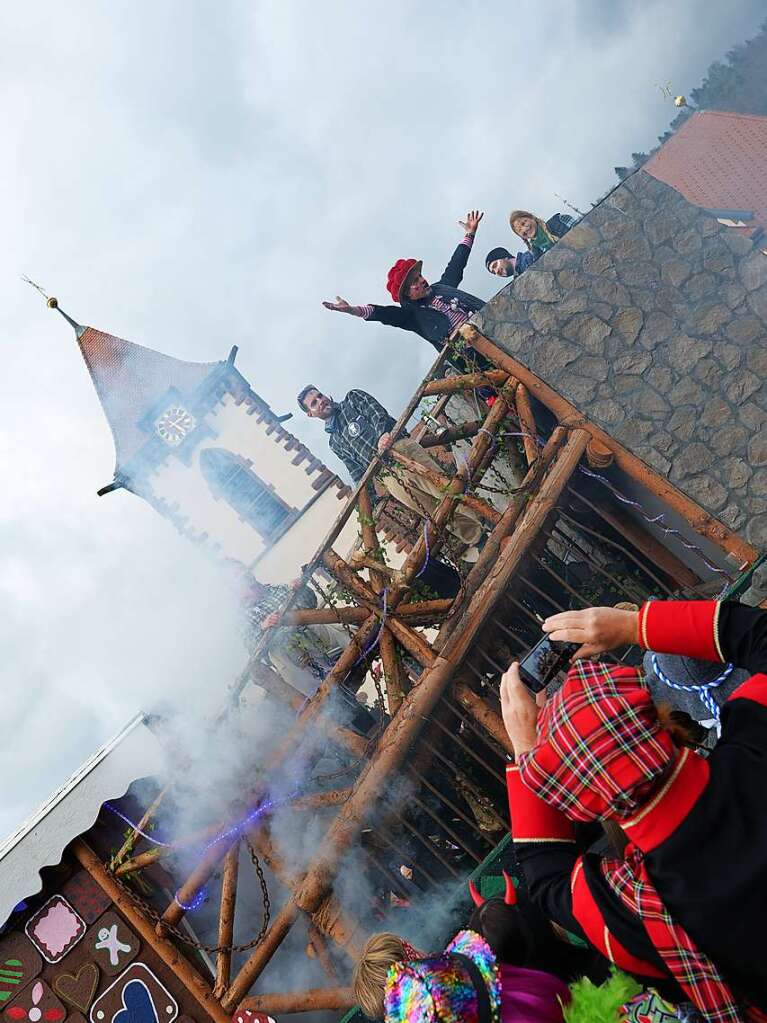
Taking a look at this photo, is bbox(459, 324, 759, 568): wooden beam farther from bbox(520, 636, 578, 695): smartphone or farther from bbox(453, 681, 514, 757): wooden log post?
bbox(520, 636, 578, 695): smartphone

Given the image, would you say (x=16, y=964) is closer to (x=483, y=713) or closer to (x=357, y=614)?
(x=357, y=614)

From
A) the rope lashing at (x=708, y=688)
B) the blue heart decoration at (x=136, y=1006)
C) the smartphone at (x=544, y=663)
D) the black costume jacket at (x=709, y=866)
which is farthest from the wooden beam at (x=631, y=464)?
the blue heart decoration at (x=136, y=1006)

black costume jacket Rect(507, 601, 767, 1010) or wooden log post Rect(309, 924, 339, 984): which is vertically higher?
black costume jacket Rect(507, 601, 767, 1010)

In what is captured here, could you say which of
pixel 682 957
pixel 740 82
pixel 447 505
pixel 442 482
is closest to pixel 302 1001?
pixel 447 505

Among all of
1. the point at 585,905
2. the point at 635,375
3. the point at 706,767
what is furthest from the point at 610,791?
the point at 635,375

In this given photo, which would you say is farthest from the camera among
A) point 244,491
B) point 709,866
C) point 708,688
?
point 244,491

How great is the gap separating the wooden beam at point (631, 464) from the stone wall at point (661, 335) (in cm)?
9

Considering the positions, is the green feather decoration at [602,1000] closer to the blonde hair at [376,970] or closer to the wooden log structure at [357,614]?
the blonde hair at [376,970]

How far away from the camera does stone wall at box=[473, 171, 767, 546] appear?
5.71m

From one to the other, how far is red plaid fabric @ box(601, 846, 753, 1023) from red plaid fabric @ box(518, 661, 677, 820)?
235 millimetres

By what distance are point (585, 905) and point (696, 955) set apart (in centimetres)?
30

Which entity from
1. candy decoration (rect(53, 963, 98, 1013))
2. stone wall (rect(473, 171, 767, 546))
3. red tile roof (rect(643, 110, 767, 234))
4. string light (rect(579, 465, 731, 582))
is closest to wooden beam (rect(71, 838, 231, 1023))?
candy decoration (rect(53, 963, 98, 1013))

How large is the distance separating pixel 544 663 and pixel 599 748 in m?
0.90

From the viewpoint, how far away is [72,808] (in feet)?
19.1
